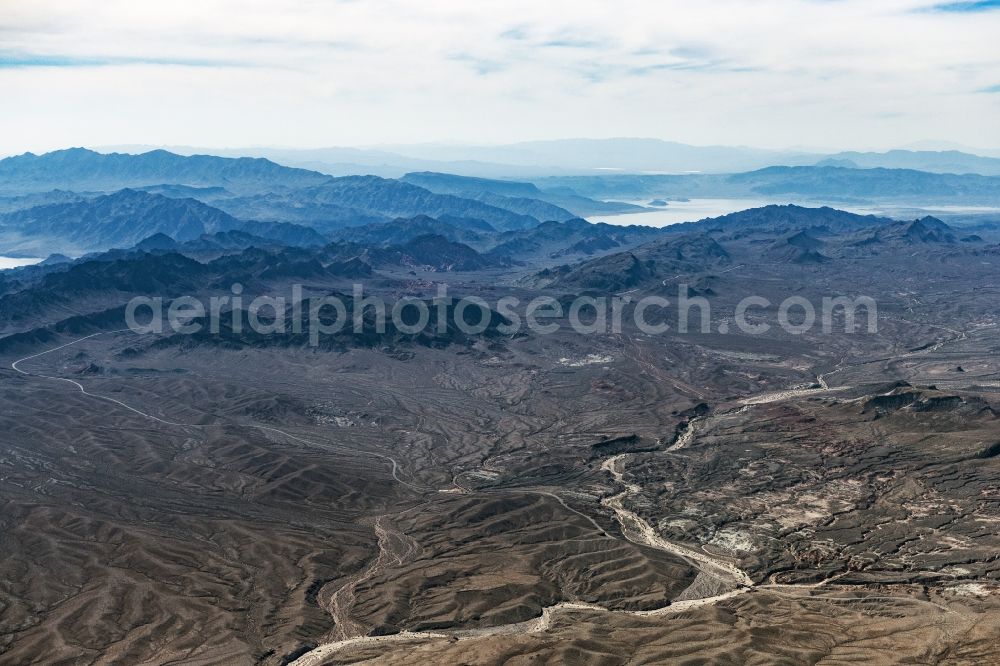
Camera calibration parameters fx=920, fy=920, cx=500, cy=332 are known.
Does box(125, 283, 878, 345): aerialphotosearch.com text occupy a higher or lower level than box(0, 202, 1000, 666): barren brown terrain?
higher

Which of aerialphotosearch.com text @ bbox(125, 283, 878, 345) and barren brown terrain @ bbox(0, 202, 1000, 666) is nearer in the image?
barren brown terrain @ bbox(0, 202, 1000, 666)

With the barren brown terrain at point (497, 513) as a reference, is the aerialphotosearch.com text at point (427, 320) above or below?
above

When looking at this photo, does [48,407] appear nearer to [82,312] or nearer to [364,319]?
[364,319]

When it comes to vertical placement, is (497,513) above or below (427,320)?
below

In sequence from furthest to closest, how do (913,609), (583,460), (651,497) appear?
1. (583,460)
2. (651,497)
3. (913,609)

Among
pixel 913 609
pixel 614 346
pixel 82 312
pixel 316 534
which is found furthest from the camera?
pixel 82 312

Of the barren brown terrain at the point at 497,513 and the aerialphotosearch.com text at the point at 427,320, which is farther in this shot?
the aerialphotosearch.com text at the point at 427,320

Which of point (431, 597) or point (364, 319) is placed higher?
point (364, 319)

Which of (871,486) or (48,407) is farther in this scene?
(48,407)

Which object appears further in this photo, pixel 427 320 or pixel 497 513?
pixel 427 320

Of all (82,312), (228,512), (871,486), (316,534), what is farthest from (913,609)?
(82,312)
